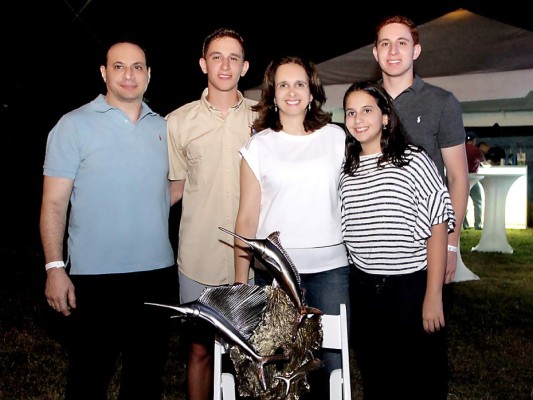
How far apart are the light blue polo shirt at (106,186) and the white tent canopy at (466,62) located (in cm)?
333

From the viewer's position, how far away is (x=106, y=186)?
2.40m

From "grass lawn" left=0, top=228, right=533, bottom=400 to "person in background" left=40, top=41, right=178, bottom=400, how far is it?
3.55 feet

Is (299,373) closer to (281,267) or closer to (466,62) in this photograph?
(281,267)

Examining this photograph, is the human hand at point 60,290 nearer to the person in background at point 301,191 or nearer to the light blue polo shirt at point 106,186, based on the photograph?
the light blue polo shirt at point 106,186

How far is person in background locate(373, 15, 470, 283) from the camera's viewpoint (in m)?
2.44

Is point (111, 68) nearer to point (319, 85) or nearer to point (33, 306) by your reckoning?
point (319, 85)

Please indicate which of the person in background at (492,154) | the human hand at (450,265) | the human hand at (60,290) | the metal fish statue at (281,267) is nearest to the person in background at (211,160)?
the human hand at (60,290)

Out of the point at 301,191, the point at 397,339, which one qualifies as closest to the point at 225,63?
the point at 301,191

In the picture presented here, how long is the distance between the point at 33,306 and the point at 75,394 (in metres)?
3.15

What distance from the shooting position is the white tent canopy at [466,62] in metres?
4.82

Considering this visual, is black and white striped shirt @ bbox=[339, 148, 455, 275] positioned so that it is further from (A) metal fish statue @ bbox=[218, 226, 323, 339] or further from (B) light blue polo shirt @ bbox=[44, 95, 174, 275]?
(B) light blue polo shirt @ bbox=[44, 95, 174, 275]

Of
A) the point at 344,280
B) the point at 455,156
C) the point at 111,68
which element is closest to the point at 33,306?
the point at 111,68

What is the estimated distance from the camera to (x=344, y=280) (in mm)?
2330

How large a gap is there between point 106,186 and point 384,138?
115 centimetres
